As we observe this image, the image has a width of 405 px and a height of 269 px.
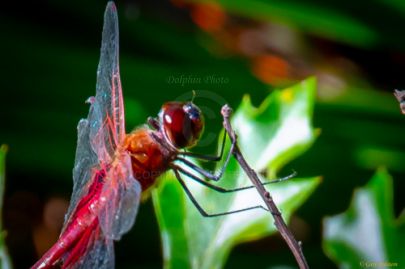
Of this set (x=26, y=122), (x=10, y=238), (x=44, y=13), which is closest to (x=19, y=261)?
(x=10, y=238)

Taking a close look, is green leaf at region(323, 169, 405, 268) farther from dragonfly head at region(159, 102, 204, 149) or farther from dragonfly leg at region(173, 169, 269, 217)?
dragonfly head at region(159, 102, 204, 149)

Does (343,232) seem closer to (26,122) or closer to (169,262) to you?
(169,262)

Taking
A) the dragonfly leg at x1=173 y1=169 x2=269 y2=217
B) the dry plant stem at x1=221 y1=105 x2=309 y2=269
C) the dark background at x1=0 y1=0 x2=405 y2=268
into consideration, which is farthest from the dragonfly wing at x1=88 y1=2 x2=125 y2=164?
the dark background at x1=0 y1=0 x2=405 y2=268

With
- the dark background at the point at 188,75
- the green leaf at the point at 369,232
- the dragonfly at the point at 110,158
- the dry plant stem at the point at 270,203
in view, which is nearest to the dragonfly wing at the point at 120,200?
the dragonfly at the point at 110,158

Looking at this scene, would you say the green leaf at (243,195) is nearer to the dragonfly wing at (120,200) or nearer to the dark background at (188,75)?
the dragonfly wing at (120,200)

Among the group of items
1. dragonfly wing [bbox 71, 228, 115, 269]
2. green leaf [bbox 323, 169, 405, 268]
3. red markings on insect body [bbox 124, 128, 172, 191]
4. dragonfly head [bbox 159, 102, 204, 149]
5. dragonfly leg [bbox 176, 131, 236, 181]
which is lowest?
green leaf [bbox 323, 169, 405, 268]

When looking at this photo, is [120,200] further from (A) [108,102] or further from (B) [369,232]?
(B) [369,232]
